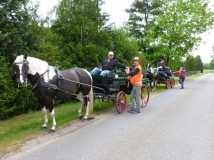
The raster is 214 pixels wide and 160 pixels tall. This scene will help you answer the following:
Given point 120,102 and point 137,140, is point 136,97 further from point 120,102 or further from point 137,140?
point 137,140

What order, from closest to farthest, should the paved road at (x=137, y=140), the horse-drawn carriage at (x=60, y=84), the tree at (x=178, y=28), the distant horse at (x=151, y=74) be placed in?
the paved road at (x=137, y=140)
the horse-drawn carriage at (x=60, y=84)
the distant horse at (x=151, y=74)
the tree at (x=178, y=28)

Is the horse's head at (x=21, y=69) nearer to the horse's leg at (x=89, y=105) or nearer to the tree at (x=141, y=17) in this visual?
the horse's leg at (x=89, y=105)

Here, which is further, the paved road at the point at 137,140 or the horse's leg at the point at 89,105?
the horse's leg at the point at 89,105

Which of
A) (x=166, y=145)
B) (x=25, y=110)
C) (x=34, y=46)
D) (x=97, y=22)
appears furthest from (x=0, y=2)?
(x=166, y=145)

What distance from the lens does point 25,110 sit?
10828 millimetres

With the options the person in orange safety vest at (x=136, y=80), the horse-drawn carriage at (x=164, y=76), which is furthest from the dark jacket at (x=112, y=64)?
the horse-drawn carriage at (x=164, y=76)

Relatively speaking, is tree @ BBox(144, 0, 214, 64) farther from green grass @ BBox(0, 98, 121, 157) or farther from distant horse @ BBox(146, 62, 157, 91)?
green grass @ BBox(0, 98, 121, 157)

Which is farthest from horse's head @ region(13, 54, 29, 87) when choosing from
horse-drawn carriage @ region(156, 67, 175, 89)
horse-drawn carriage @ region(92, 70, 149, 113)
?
horse-drawn carriage @ region(156, 67, 175, 89)

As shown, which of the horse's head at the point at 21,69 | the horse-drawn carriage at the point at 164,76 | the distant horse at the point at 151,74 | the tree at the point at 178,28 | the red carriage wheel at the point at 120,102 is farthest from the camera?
the tree at the point at 178,28


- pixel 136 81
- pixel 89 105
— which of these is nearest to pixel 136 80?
pixel 136 81

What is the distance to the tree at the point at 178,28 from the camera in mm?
28656

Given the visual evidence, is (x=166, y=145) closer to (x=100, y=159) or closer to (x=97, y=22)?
(x=100, y=159)

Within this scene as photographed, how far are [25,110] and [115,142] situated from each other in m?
6.00

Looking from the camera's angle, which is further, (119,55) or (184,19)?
(184,19)
